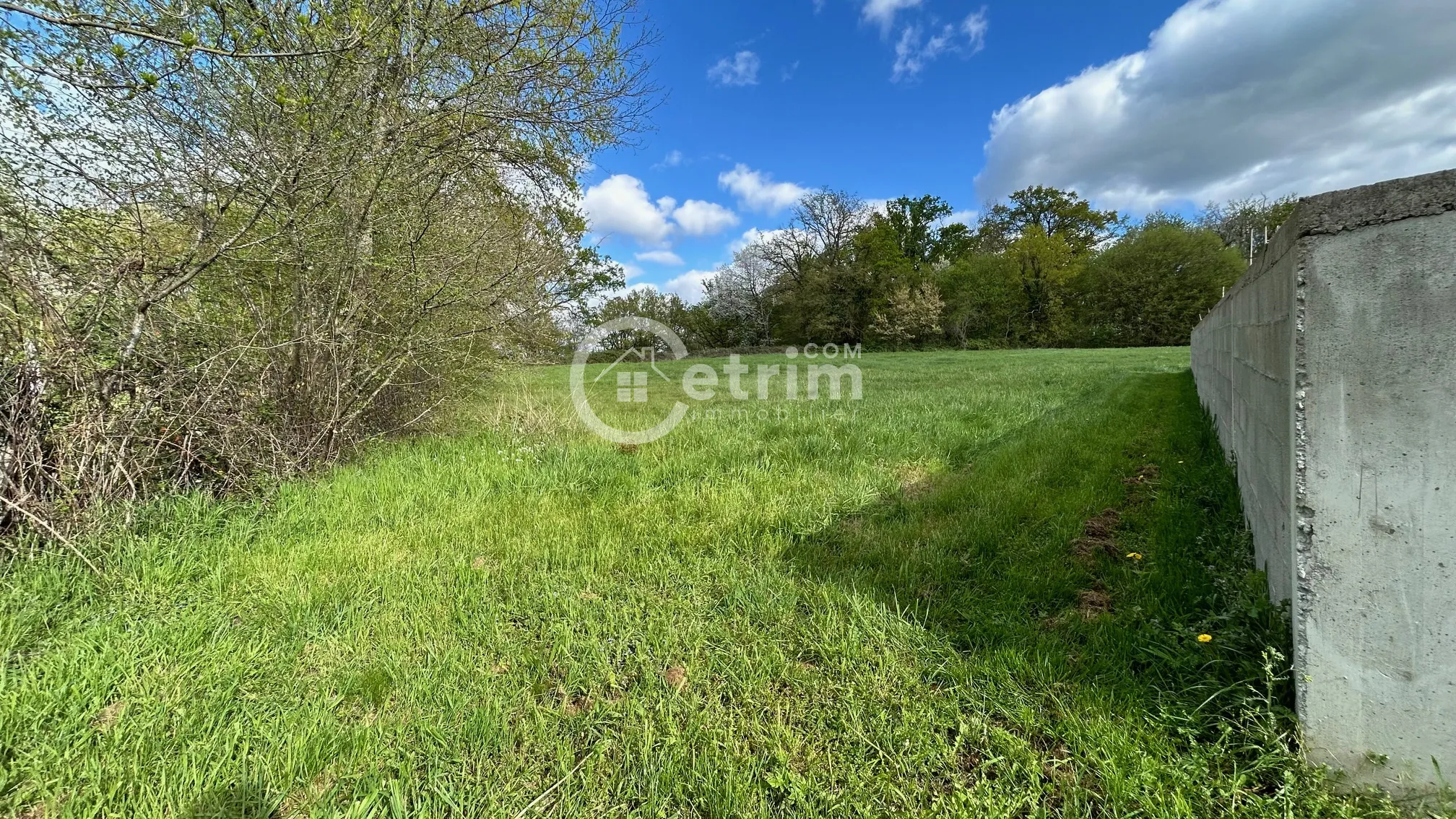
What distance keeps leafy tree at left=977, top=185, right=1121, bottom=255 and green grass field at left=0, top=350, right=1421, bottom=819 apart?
4262cm

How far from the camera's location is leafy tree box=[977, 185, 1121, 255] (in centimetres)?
3953

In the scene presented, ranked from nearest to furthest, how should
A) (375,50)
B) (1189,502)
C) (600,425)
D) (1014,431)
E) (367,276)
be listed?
(1189,502) → (375,50) → (367,276) → (1014,431) → (600,425)

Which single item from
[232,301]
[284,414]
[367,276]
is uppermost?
[367,276]

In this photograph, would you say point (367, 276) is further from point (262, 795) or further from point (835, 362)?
point (835, 362)

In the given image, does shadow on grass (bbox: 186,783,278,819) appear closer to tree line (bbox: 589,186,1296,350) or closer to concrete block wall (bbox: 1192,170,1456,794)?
concrete block wall (bbox: 1192,170,1456,794)

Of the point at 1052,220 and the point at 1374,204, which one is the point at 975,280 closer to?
the point at 1052,220

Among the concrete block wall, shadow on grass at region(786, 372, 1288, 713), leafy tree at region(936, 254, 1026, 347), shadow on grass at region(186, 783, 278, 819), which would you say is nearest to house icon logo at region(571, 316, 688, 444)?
shadow on grass at region(786, 372, 1288, 713)

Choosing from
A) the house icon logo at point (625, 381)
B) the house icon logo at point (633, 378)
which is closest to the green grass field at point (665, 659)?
the house icon logo at point (625, 381)

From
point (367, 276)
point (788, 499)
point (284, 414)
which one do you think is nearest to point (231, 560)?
point (284, 414)

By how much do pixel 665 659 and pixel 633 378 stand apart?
617 inches

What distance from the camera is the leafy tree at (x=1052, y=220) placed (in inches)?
1556

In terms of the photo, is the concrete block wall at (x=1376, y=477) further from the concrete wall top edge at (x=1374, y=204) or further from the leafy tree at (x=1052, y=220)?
the leafy tree at (x=1052, y=220)

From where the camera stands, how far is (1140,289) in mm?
31781

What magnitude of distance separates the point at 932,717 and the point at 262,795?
207cm
